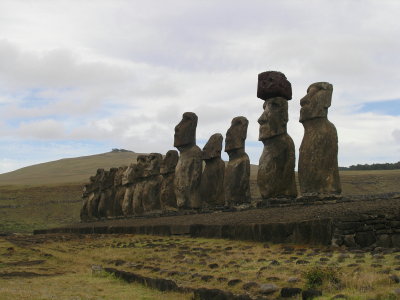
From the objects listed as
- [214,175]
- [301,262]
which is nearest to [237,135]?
[214,175]

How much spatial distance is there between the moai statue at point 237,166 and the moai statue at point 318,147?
154 inches

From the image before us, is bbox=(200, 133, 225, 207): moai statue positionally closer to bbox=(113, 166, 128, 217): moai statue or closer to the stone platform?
the stone platform

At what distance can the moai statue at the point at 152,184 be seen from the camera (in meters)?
26.7

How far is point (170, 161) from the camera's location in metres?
25.5

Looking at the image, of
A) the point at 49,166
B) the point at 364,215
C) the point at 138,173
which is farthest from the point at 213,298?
the point at 49,166

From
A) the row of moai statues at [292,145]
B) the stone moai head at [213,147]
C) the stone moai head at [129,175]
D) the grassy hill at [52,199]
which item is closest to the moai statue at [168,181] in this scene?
the stone moai head at [213,147]

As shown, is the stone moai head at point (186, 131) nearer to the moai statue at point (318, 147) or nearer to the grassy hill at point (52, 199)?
Result: the moai statue at point (318, 147)

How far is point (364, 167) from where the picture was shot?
78.4 meters

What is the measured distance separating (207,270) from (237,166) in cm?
1016

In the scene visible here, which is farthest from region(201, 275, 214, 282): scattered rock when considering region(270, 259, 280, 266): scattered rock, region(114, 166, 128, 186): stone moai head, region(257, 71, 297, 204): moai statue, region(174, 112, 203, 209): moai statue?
region(114, 166, 128, 186): stone moai head

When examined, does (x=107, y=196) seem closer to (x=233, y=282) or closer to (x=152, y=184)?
(x=152, y=184)

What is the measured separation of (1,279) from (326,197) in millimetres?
8198

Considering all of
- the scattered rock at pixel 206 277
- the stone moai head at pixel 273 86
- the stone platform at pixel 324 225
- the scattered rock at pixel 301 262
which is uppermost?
the stone moai head at pixel 273 86

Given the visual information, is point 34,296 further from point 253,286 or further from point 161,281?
point 253,286
